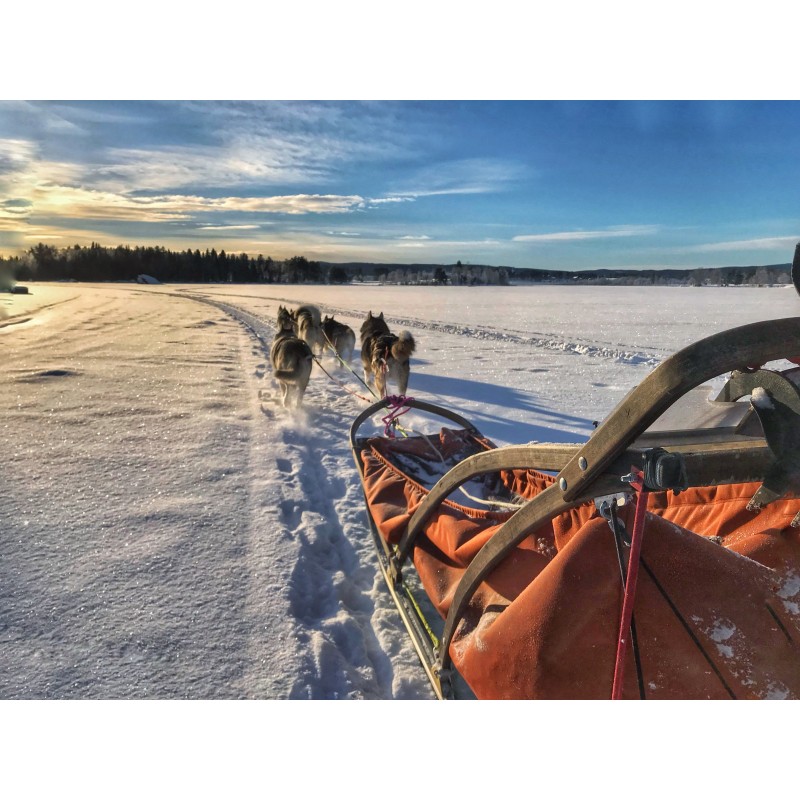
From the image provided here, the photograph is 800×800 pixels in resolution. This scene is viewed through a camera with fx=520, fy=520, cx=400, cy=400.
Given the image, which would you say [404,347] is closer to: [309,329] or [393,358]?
[393,358]

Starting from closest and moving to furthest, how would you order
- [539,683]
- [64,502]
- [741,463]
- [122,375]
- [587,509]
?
1. [741,463]
2. [539,683]
3. [587,509]
4. [64,502]
5. [122,375]

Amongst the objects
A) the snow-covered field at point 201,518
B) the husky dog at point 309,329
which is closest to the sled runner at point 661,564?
Answer: the snow-covered field at point 201,518

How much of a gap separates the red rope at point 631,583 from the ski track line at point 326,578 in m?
0.82

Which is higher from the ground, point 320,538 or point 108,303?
point 108,303

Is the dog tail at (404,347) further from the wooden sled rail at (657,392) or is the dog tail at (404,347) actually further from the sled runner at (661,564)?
the wooden sled rail at (657,392)

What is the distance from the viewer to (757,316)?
12156 millimetres

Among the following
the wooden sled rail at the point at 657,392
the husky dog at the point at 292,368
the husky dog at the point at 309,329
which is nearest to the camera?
the wooden sled rail at the point at 657,392

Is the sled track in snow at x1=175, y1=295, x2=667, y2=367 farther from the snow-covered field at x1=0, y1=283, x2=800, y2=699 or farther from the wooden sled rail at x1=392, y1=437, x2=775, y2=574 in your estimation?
the wooden sled rail at x1=392, y1=437, x2=775, y2=574

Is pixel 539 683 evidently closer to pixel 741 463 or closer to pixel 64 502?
pixel 741 463

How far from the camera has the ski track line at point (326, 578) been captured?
1.69 metres

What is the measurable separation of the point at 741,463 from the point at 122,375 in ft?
24.4

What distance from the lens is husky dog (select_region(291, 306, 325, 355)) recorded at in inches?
376

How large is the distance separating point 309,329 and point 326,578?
25.3 ft

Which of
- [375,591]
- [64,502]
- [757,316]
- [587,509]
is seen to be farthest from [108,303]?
[757,316]
